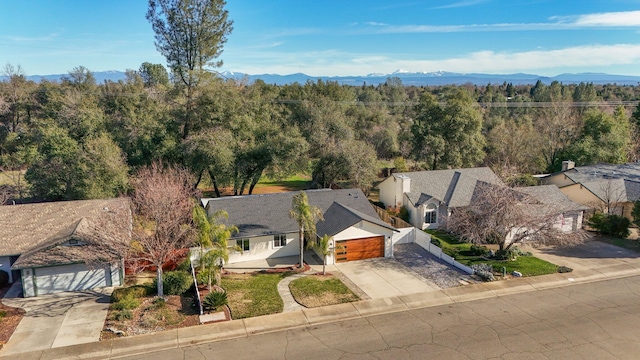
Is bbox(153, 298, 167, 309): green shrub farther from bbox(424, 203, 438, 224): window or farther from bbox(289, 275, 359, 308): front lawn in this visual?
bbox(424, 203, 438, 224): window

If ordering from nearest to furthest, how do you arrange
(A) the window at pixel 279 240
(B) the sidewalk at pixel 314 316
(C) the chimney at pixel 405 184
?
1. (B) the sidewalk at pixel 314 316
2. (A) the window at pixel 279 240
3. (C) the chimney at pixel 405 184

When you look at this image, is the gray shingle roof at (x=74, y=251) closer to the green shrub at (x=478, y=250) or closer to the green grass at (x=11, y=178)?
the green shrub at (x=478, y=250)

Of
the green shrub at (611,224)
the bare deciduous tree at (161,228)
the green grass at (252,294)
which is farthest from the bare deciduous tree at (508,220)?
the bare deciduous tree at (161,228)

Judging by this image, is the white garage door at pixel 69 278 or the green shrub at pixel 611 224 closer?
the white garage door at pixel 69 278

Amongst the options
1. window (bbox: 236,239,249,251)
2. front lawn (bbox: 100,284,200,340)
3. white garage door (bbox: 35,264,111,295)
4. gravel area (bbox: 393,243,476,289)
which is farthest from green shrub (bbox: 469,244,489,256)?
white garage door (bbox: 35,264,111,295)

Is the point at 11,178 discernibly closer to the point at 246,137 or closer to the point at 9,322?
the point at 246,137

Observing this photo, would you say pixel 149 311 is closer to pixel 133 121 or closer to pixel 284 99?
pixel 133 121

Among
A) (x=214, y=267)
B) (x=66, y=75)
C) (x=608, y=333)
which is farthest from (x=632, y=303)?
(x=66, y=75)

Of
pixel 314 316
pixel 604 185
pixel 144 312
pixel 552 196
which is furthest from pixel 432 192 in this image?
pixel 144 312
